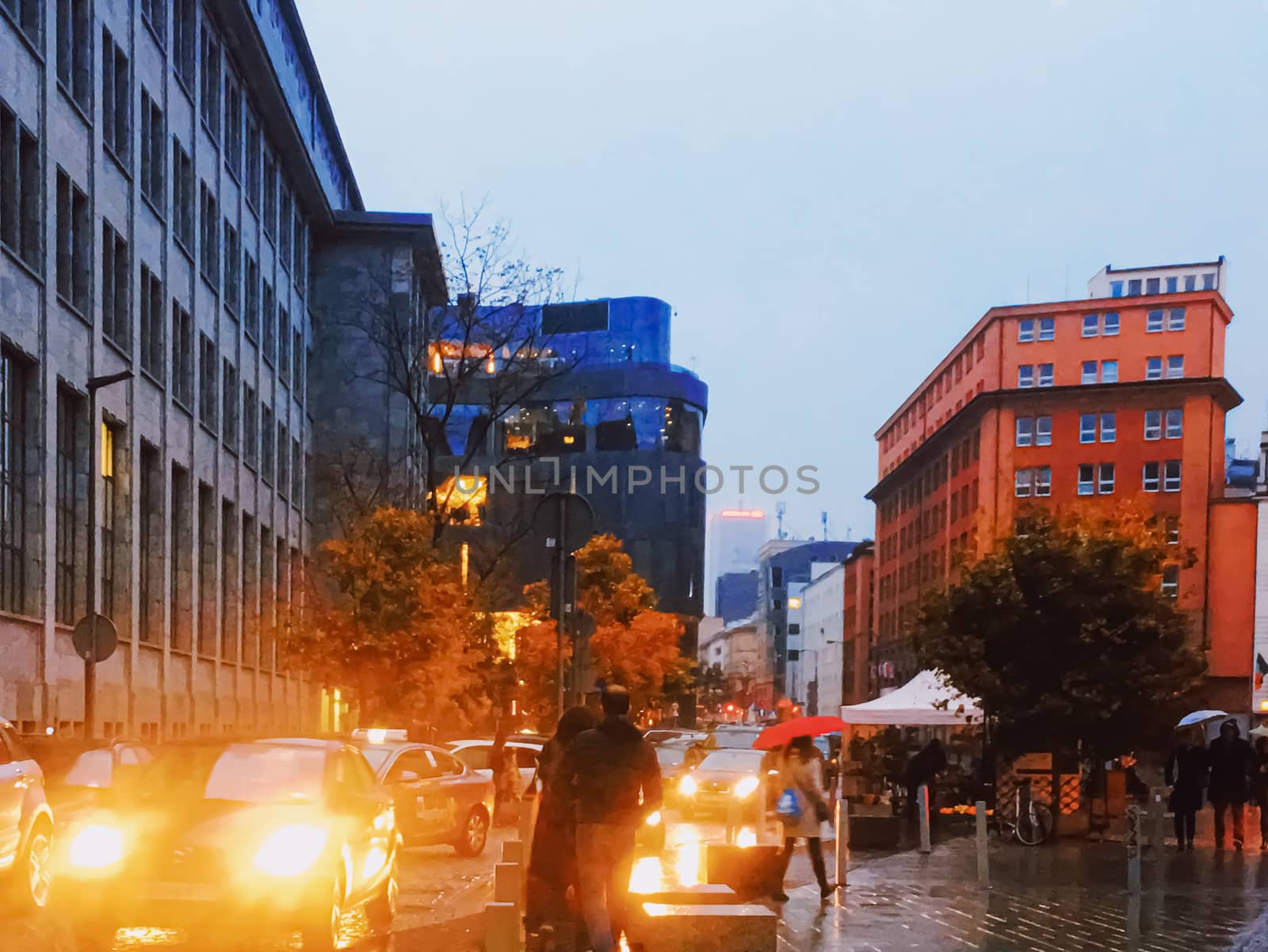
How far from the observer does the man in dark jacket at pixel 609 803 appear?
10570 mm

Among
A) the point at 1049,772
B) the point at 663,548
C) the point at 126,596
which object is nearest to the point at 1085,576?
the point at 1049,772

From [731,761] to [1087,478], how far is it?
61178mm

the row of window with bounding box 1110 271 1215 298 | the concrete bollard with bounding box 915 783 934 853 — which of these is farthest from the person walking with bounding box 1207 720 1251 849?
the row of window with bounding box 1110 271 1215 298

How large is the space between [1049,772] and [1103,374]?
218ft

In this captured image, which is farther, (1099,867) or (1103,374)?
(1103,374)

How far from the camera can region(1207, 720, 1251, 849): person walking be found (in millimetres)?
23984

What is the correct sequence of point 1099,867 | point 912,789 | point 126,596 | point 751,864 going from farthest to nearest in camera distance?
1. point 126,596
2. point 912,789
3. point 1099,867
4. point 751,864

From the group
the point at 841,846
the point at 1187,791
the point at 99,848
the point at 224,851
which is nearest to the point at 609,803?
the point at 224,851

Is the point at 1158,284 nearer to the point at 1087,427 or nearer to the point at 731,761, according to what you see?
the point at 1087,427

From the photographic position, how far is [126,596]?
1357 inches

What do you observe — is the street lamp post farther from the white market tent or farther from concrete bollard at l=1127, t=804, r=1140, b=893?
concrete bollard at l=1127, t=804, r=1140, b=893

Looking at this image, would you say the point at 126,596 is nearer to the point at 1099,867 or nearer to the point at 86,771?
the point at 86,771

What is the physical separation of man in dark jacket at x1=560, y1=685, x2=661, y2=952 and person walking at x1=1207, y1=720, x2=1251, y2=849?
15.6 meters

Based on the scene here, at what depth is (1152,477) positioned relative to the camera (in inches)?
3469
